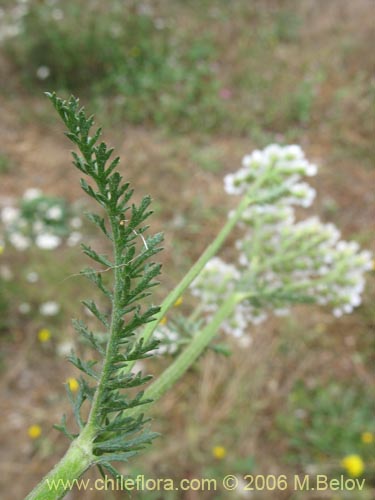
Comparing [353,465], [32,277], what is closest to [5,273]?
[32,277]

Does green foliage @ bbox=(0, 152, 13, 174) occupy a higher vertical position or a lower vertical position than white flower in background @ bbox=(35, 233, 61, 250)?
higher

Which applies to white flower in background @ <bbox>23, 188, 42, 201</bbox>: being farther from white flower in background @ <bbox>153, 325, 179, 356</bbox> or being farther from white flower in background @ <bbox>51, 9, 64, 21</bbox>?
white flower in background @ <bbox>153, 325, 179, 356</bbox>

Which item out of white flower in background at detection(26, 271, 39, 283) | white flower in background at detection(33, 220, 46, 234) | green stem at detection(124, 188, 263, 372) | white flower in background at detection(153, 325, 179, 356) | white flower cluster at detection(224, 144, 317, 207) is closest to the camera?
green stem at detection(124, 188, 263, 372)

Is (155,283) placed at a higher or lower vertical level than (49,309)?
lower

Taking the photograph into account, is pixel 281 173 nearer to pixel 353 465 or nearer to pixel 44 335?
pixel 353 465

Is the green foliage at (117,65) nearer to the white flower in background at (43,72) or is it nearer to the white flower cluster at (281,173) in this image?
Answer: the white flower in background at (43,72)

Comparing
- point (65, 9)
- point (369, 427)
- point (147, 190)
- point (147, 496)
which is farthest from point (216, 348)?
point (65, 9)

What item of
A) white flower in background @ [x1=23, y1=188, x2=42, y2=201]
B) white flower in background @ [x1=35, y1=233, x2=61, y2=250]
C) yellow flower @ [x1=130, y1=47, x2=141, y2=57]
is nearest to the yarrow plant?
white flower in background @ [x1=35, y1=233, x2=61, y2=250]
